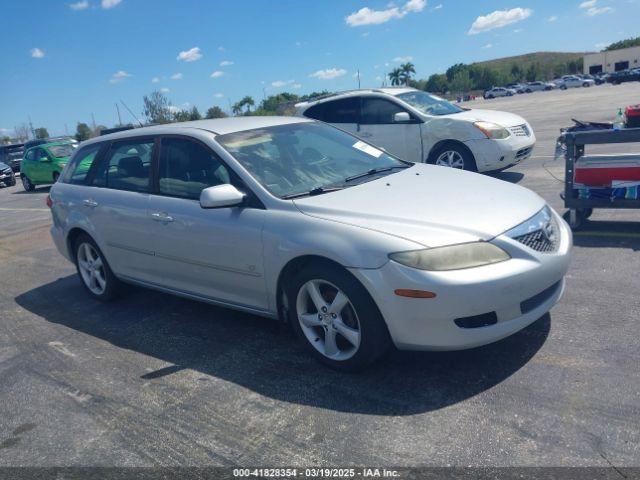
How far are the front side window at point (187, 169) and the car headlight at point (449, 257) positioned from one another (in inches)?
65.3

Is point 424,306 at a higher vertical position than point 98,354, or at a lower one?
higher

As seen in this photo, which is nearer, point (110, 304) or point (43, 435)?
point (43, 435)

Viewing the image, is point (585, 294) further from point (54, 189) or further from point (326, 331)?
point (54, 189)

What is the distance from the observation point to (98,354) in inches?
183

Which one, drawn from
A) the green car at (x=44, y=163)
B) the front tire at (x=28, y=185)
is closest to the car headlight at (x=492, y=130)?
the green car at (x=44, y=163)

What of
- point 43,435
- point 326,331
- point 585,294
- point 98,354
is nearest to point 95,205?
point 98,354

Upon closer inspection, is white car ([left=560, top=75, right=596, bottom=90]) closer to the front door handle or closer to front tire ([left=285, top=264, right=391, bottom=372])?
the front door handle

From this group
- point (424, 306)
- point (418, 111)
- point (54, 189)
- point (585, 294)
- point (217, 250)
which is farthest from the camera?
point (418, 111)

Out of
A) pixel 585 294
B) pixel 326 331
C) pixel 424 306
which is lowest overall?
pixel 585 294

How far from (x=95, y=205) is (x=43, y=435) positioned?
2575 mm

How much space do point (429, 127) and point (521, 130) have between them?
1519 mm

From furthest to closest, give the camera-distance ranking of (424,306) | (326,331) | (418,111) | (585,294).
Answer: (418,111) → (585,294) → (326,331) → (424,306)

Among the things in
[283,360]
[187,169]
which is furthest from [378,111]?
[283,360]

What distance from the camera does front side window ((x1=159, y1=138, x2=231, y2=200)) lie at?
4559 millimetres
